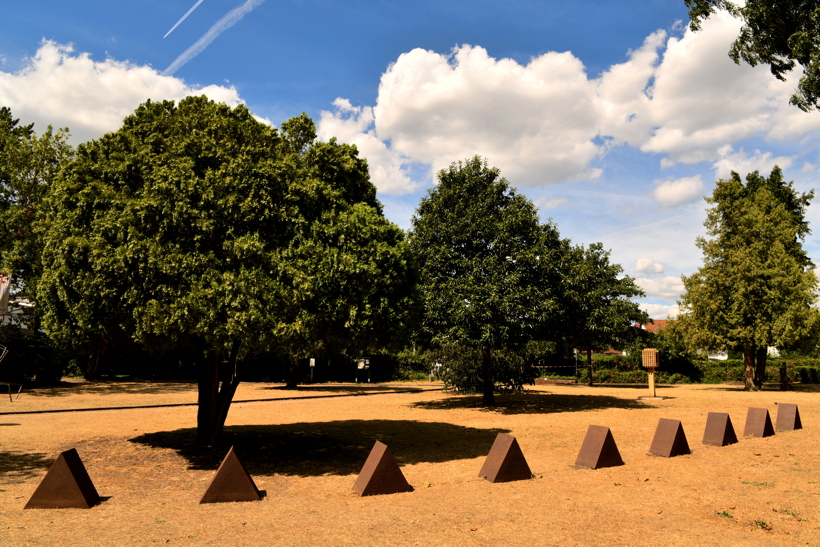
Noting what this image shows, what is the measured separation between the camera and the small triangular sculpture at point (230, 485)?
22.9 ft

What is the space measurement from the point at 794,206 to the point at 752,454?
33.8 meters

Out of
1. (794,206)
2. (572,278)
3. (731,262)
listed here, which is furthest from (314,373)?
(794,206)

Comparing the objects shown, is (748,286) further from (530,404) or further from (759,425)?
(759,425)

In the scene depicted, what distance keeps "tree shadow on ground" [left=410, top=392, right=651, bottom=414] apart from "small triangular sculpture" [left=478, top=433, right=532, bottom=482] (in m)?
10.6

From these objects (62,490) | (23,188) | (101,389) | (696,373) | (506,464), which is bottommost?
(101,389)

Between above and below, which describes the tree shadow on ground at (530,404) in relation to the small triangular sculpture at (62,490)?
below

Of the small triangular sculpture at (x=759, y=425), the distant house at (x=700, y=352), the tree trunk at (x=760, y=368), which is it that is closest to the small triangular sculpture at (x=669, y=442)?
the small triangular sculpture at (x=759, y=425)

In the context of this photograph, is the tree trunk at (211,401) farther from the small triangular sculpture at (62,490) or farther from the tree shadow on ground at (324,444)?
the small triangular sculpture at (62,490)

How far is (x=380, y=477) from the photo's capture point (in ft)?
24.7

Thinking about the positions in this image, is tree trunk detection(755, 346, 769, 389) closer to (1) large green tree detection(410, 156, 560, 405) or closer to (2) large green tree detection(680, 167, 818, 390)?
(2) large green tree detection(680, 167, 818, 390)

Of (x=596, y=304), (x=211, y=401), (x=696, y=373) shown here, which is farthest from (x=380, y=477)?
(x=696, y=373)

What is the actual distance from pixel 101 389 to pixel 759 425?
27.6 meters

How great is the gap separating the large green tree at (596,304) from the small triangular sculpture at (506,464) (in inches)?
501

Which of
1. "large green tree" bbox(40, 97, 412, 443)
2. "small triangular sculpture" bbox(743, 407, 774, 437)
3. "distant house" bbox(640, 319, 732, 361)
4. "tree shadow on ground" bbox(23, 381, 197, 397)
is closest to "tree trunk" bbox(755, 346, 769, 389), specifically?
"distant house" bbox(640, 319, 732, 361)
